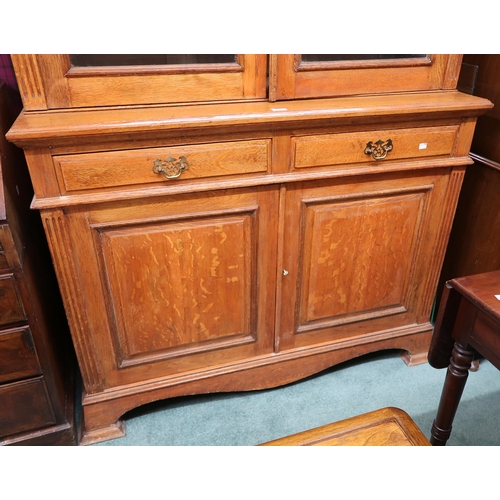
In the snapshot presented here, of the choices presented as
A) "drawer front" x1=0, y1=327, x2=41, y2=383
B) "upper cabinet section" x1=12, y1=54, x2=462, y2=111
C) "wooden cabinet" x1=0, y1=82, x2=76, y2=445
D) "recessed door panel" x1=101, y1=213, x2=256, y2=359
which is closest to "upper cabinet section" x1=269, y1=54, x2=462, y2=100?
"upper cabinet section" x1=12, y1=54, x2=462, y2=111

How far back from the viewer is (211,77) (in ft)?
4.45

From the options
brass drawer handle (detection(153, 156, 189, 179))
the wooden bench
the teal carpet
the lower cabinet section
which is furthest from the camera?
the teal carpet

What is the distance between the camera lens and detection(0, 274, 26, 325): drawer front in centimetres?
128

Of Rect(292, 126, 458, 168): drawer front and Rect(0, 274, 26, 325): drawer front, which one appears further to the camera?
Rect(292, 126, 458, 168): drawer front

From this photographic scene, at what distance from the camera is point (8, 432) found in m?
1.48

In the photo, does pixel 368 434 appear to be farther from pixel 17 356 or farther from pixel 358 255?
pixel 17 356

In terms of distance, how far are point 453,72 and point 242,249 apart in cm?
94

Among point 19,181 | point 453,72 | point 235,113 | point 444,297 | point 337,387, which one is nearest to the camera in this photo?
point 444,297

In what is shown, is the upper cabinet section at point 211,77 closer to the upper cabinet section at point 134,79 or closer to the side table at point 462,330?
the upper cabinet section at point 134,79

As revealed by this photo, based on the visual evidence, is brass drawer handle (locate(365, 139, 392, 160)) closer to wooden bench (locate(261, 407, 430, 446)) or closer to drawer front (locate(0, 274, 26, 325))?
wooden bench (locate(261, 407, 430, 446))

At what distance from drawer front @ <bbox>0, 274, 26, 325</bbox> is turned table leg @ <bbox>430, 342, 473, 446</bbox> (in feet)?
3.98

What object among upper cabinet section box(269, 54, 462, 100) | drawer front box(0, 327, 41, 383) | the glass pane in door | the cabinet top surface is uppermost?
the glass pane in door
